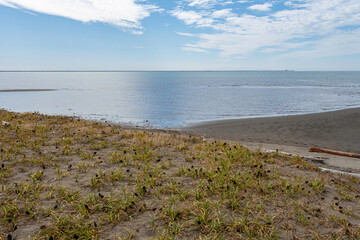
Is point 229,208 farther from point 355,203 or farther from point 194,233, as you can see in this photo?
point 355,203

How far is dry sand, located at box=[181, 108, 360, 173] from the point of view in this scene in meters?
16.0

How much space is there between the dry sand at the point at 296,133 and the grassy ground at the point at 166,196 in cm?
614

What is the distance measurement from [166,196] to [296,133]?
17.7 m

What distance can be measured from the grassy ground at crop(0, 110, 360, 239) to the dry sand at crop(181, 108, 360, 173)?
20.1 ft

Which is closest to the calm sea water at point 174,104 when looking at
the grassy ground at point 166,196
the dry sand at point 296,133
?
the dry sand at point 296,133

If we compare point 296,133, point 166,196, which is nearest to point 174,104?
point 296,133

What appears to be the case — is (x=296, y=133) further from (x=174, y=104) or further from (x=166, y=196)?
(x=174, y=104)

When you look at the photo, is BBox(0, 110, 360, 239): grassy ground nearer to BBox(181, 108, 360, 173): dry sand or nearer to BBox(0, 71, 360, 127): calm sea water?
BBox(181, 108, 360, 173): dry sand

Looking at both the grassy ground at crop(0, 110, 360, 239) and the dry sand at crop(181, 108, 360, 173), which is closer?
the grassy ground at crop(0, 110, 360, 239)

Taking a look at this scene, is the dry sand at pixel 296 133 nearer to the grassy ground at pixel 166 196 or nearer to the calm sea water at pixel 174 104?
the calm sea water at pixel 174 104

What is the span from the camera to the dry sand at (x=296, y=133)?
52.5ft

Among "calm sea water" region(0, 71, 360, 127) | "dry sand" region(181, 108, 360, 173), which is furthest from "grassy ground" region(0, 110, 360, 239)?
"calm sea water" region(0, 71, 360, 127)

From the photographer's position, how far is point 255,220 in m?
4.85

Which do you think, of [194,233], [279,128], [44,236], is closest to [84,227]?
[44,236]
